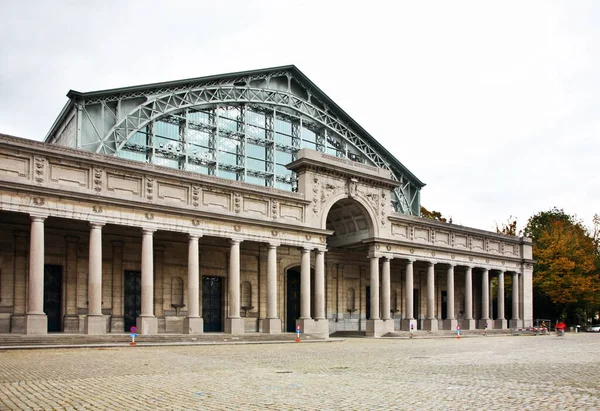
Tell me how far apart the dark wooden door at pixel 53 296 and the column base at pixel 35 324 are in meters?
6.35

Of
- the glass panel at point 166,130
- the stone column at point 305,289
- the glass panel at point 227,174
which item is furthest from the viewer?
the glass panel at point 227,174

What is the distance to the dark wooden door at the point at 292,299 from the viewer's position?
1925 inches

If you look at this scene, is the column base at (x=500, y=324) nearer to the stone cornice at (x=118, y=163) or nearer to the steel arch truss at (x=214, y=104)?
the steel arch truss at (x=214, y=104)

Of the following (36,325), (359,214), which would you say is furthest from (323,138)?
(36,325)

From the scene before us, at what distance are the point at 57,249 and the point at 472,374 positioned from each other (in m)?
27.7

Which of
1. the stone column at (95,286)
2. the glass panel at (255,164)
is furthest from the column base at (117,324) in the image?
the glass panel at (255,164)

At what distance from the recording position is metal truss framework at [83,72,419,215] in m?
51.4

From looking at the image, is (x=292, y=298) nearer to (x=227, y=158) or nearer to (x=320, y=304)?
(x=320, y=304)

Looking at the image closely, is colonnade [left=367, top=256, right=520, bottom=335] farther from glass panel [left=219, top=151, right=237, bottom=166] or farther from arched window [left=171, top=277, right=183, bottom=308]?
glass panel [left=219, top=151, right=237, bottom=166]

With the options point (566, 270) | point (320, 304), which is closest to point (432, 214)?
point (566, 270)

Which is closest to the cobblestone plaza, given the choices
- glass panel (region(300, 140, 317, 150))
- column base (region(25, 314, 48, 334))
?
column base (region(25, 314, 48, 334))

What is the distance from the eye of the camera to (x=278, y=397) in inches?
494

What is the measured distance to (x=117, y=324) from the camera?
127ft

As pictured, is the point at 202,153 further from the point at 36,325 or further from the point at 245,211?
the point at 36,325
